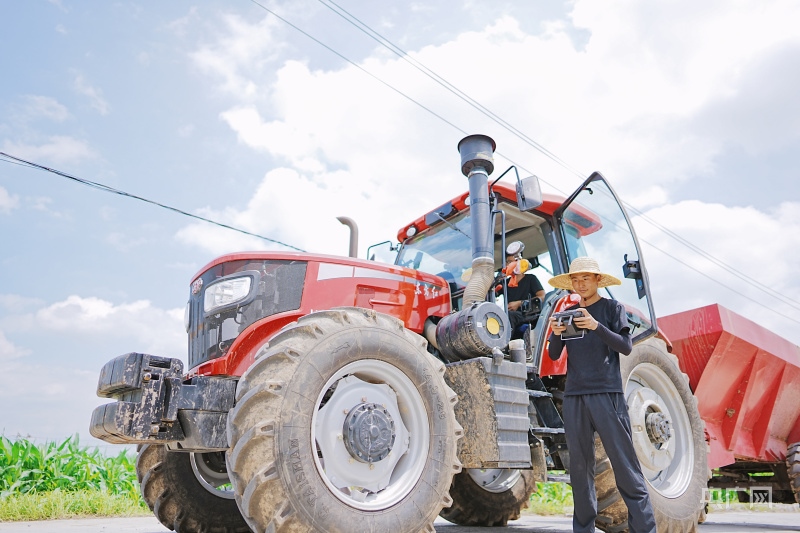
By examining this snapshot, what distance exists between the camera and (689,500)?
16.9 ft

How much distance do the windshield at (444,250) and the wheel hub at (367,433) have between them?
2.08 meters

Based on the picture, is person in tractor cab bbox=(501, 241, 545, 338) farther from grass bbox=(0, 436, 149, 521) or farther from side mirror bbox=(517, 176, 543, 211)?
grass bbox=(0, 436, 149, 521)

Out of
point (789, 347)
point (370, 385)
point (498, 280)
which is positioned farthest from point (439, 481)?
point (789, 347)

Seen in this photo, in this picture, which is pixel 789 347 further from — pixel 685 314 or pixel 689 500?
pixel 689 500

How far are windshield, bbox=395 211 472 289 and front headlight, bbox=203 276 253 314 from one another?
1990 millimetres

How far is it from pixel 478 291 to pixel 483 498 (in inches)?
110

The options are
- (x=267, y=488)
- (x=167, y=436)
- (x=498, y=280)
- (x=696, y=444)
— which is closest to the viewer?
(x=267, y=488)

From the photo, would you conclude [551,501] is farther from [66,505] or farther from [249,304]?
[249,304]

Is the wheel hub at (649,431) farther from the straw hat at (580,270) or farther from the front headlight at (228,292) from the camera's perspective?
the front headlight at (228,292)

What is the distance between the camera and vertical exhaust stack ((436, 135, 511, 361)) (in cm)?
434

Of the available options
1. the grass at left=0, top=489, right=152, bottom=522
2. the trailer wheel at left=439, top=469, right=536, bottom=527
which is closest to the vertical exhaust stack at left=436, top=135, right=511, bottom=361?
the trailer wheel at left=439, top=469, right=536, bottom=527

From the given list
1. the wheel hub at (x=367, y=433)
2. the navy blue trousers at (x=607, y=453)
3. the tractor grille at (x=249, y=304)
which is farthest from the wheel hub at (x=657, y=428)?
the tractor grille at (x=249, y=304)

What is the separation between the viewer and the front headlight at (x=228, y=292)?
414 cm

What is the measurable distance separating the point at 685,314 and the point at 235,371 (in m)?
4.92
